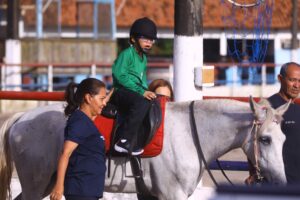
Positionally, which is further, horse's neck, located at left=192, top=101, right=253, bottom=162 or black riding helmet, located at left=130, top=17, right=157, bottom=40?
black riding helmet, located at left=130, top=17, right=157, bottom=40

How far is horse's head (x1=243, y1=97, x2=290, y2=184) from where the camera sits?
6.67 meters

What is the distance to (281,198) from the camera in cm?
346

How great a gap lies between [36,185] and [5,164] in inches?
17.6

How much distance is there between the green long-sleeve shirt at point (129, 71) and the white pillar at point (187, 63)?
128 centimetres

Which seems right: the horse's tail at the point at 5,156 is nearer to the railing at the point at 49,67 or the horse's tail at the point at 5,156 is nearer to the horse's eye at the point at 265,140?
the horse's eye at the point at 265,140

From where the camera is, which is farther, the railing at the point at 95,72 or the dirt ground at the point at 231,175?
the railing at the point at 95,72

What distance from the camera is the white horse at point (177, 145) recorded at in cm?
674

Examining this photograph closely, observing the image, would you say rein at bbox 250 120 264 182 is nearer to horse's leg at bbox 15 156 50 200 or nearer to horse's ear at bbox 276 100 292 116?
horse's ear at bbox 276 100 292 116

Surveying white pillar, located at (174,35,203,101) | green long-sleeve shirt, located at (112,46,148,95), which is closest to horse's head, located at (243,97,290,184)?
green long-sleeve shirt, located at (112,46,148,95)

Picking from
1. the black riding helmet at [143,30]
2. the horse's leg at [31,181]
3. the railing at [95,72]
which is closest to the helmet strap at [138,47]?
the black riding helmet at [143,30]

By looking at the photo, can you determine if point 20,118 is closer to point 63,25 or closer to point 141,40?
point 141,40

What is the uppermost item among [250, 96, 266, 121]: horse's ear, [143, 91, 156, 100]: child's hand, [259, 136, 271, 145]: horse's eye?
[143, 91, 156, 100]: child's hand

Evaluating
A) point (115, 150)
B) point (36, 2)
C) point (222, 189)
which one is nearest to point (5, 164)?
point (115, 150)

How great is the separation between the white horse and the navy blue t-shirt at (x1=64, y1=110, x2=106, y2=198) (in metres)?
1.19
